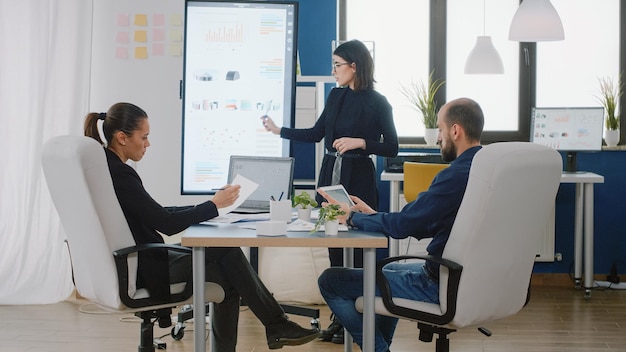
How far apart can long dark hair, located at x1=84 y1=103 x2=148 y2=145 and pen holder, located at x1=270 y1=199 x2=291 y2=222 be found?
65 centimetres

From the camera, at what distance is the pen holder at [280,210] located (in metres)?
3.23

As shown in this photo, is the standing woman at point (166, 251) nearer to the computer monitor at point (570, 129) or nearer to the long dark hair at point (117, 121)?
the long dark hair at point (117, 121)

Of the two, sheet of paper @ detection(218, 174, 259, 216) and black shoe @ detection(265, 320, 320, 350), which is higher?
sheet of paper @ detection(218, 174, 259, 216)

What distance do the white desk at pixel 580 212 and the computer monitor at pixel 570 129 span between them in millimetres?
227

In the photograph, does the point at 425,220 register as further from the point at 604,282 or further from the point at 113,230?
the point at 604,282

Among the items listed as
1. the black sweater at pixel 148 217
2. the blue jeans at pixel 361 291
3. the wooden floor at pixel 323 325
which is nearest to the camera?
the blue jeans at pixel 361 291

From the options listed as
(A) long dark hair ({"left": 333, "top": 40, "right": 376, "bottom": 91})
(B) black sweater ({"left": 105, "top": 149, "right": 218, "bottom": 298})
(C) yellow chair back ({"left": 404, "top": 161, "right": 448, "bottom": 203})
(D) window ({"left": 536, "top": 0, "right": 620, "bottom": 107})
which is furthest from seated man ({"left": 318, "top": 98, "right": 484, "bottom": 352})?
(D) window ({"left": 536, "top": 0, "right": 620, "bottom": 107})

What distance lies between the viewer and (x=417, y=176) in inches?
221

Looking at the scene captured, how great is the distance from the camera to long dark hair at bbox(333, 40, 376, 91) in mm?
4039

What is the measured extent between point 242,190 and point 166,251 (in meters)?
0.38

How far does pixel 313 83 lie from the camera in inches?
230

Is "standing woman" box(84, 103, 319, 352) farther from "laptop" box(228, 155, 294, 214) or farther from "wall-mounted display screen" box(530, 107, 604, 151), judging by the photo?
"wall-mounted display screen" box(530, 107, 604, 151)

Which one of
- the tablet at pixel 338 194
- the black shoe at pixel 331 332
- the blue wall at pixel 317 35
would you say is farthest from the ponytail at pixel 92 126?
the blue wall at pixel 317 35

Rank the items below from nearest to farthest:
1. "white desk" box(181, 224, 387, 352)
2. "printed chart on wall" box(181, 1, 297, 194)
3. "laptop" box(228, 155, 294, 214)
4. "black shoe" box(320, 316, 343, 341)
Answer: "white desk" box(181, 224, 387, 352) < "laptop" box(228, 155, 294, 214) < "black shoe" box(320, 316, 343, 341) < "printed chart on wall" box(181, 1, 297, 194)
